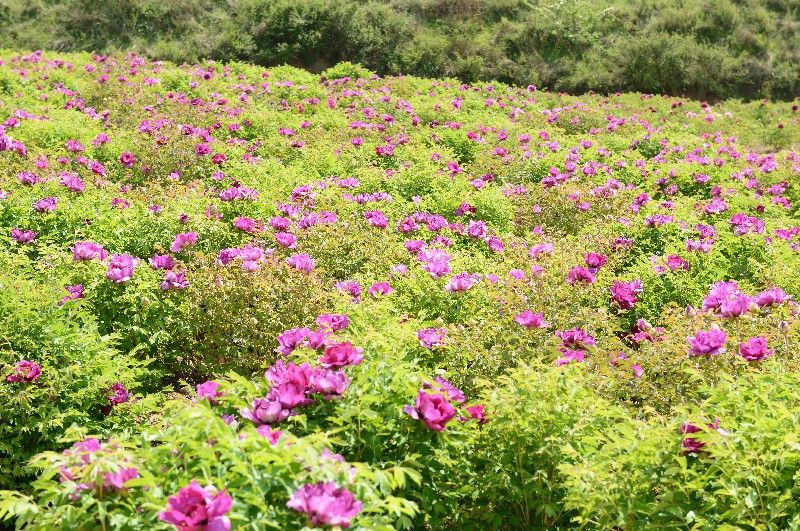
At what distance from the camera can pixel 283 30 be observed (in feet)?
54.7

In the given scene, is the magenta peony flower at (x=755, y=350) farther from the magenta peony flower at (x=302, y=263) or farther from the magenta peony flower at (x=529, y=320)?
the magenta peony flower at (x=302, y=263)

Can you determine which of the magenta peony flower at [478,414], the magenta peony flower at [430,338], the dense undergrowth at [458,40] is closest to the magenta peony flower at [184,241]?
the magenta peony flower at [430,338]

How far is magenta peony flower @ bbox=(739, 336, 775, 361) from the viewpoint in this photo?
2582 mm

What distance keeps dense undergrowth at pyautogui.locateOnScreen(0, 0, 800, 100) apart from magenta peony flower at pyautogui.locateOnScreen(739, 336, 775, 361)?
1458 cm

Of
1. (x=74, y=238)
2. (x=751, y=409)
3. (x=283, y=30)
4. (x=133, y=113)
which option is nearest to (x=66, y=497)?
(x=751, y=409)

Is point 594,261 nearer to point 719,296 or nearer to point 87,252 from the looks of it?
point 719,296

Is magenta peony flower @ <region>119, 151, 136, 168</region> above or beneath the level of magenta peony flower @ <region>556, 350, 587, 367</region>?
beneath

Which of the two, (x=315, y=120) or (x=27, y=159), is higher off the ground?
(x=27, y=159)

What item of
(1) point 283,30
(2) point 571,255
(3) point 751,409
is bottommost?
(1) point 283,30

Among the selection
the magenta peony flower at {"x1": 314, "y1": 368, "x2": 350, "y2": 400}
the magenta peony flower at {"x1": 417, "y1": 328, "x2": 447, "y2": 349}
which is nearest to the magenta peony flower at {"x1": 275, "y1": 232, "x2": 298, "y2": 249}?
the magenta peony flower at {"x1": 417, "y1": 328, "x2": 447, "y2": 349}

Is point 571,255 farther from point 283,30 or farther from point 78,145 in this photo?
point 283,30

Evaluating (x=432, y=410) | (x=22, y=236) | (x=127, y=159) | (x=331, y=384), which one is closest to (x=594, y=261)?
(x=432, y=410)

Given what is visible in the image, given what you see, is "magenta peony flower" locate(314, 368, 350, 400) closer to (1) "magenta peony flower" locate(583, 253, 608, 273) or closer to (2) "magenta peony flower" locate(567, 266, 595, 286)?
(2) "magenta peony flower" locate(567, 266, 595, 286)

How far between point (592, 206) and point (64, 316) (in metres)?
4.46
